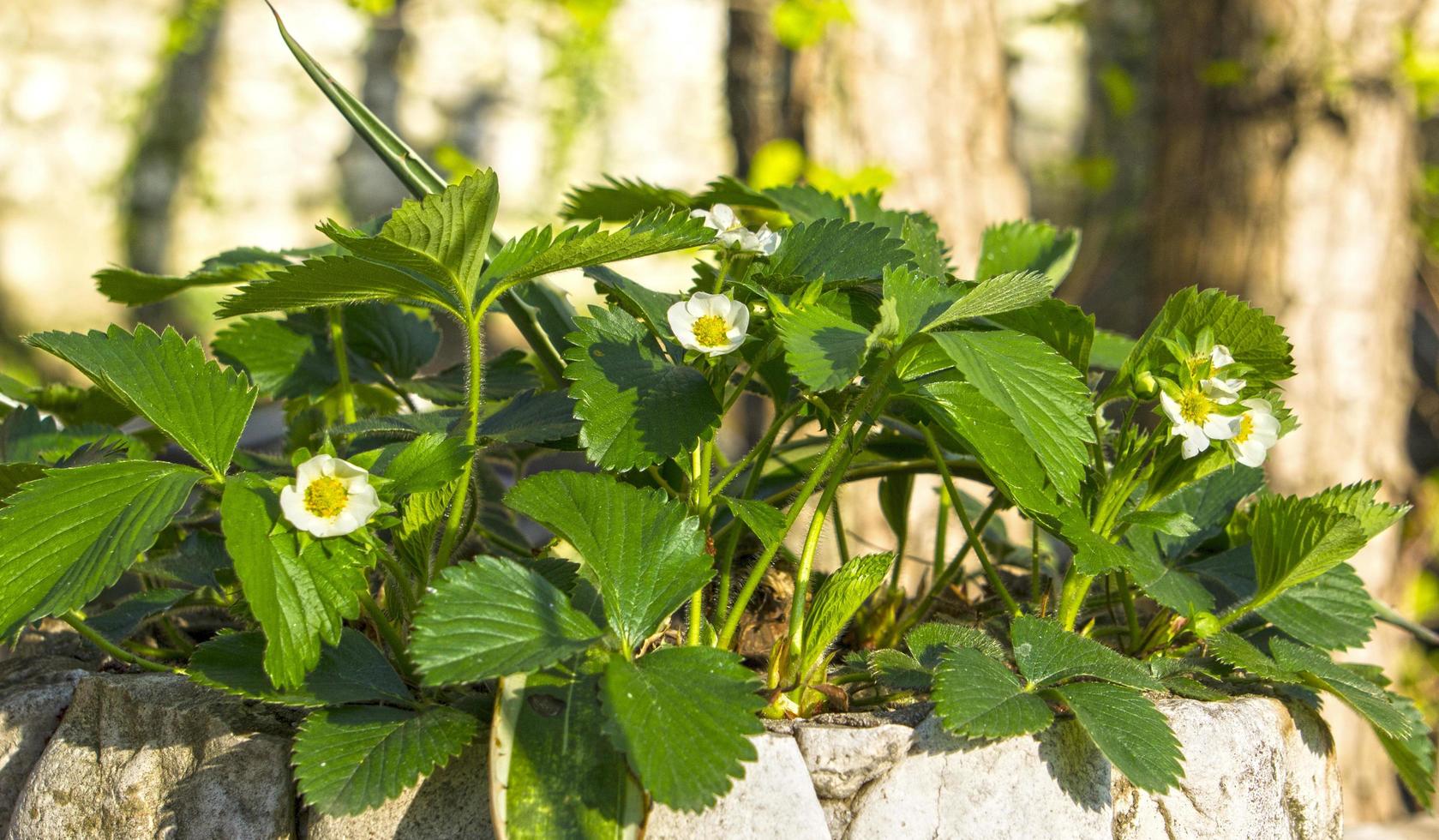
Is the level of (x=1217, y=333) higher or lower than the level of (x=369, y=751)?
higher

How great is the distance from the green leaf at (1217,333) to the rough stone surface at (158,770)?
54 cm

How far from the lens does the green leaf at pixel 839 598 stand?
2.21 feet

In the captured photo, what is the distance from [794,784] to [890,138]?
1607 millimetres

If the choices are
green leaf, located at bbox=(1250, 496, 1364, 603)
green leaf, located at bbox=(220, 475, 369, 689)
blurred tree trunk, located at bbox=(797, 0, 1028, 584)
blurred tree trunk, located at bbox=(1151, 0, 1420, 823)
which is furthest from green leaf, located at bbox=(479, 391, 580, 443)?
blurred tree trunk, located at bbox=(1151, 0, 1420, 823)

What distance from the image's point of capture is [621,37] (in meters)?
4.52

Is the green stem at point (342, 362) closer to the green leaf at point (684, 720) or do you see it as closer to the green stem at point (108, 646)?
the green stem at point (108, 646)

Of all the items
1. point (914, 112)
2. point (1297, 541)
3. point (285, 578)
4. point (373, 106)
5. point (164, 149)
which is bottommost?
point (285, 578)

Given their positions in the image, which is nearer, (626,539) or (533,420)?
(626,539)

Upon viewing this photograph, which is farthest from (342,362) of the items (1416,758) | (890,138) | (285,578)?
(890,138)

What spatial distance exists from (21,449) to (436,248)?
44 centimetres

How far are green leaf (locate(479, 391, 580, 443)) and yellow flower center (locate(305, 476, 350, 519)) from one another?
0.11 meters

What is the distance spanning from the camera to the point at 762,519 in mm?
612

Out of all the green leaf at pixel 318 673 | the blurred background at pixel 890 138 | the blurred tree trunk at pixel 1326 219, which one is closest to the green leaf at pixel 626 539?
the green leaf at pixel 318 673

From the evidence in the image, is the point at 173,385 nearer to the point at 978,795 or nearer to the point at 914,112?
the point at 978,795
